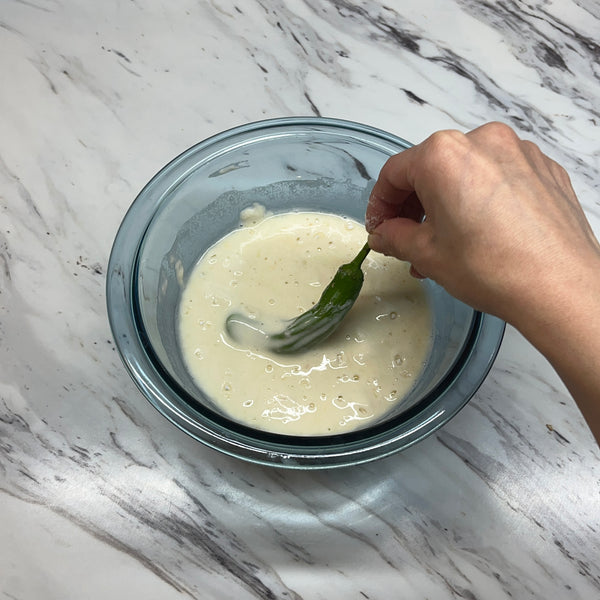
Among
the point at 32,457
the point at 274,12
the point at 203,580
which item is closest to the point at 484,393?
the point at 203,580

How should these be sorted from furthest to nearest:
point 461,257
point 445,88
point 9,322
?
point 445,88 < point 9,322 < point 461,257

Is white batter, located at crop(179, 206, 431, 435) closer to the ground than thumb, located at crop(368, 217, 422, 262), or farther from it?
closer to the ground

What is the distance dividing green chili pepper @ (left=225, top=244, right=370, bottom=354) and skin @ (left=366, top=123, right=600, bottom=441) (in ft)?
0.70

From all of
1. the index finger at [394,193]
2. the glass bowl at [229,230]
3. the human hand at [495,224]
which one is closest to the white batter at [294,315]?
the glass bowl at [229,230]

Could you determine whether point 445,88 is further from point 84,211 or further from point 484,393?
point 84,211

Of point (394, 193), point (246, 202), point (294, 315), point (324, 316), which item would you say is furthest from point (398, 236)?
point (246, 202)

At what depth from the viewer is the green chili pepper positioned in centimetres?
102

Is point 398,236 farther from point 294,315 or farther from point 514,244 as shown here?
point 294,315

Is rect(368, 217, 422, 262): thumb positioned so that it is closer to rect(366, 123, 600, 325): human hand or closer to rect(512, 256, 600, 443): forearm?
rect(366, 123, 600, 325): human hand

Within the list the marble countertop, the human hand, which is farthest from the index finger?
the marble countertop

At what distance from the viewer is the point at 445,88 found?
52.6 inches

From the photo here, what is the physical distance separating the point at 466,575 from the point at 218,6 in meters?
1.19

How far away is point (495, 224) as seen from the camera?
73 centimetres

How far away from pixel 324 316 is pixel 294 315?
11cm
